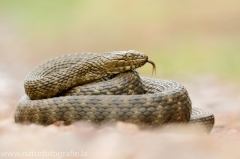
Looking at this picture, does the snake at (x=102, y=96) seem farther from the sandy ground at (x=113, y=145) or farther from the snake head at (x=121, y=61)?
the sandy ground at (x=113, y=145)

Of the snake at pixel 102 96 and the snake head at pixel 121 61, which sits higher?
the snake head at pixel 121 61

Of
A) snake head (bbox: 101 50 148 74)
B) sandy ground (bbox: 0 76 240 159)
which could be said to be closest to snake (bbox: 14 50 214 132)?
snake head (bbox: 101 50 148 74)

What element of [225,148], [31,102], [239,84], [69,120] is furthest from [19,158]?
[239,84]

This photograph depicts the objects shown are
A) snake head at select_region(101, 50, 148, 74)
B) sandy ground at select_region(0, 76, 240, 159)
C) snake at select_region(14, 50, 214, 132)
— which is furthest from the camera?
snake head at select_region(101, 50, 148, 74)

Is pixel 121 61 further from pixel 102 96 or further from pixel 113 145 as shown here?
pixel 113 145

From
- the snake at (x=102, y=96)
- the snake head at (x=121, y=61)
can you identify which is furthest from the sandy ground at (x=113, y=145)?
the snake head at (x=121, y=61)

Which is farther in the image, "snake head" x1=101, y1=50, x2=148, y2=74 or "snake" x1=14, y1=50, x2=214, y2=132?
"snake head" x1=101, y1=50, x2=148, y2=74

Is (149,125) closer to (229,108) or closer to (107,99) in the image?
(107,99)

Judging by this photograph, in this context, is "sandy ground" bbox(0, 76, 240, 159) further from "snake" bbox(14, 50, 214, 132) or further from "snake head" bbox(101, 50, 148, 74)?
"snake head" bbox(101, 50, 148, 74)

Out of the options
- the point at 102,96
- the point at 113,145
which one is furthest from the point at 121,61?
the point at 113,145

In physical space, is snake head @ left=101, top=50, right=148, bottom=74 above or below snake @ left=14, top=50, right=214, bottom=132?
above
